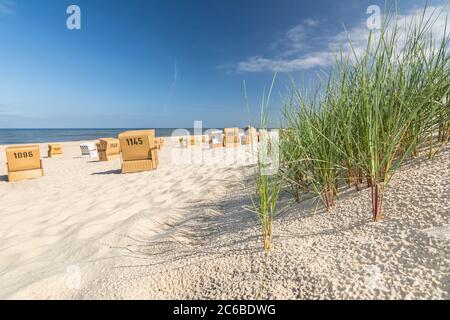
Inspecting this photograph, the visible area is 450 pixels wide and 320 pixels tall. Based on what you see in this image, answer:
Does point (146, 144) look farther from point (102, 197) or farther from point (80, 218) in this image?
point (80, 218)

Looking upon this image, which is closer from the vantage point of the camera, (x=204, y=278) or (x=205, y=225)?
(x=204, y=278)

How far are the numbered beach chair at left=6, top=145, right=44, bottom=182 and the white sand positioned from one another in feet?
12.7

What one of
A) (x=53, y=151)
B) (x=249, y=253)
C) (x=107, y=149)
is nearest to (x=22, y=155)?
(x=107, y=149)

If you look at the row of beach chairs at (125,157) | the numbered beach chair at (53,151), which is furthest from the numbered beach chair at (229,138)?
the numbered beach chair at (53,151)

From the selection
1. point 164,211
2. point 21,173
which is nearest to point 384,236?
point 164,211

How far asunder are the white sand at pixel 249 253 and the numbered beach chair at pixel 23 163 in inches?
153

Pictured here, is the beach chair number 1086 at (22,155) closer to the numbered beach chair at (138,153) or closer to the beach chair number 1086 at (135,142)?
the numbered beach chair at (138,153)

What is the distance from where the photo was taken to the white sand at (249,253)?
77 cm

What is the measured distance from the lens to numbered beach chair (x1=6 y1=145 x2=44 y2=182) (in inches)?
201

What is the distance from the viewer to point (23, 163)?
525 centimetres

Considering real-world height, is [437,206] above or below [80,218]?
above

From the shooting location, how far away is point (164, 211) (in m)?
2.34

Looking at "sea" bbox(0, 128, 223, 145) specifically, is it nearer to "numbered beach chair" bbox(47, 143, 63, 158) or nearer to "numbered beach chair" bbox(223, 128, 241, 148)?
"numbered beach chair" bbox(47, 143, 63, 158)
